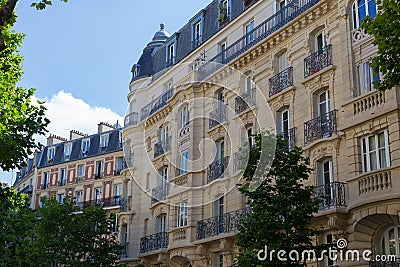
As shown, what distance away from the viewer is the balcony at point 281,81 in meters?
23.6

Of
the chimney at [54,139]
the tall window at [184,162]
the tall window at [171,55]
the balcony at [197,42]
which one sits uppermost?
the chimney at [54,139]

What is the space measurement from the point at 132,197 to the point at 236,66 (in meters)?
12.3

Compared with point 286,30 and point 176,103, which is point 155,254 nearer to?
point 176,103

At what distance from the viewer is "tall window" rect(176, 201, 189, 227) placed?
2861 centimetres

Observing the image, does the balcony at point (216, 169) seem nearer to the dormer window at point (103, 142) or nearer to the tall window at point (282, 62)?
the tall window at point (282, 62)

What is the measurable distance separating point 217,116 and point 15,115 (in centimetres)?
1188

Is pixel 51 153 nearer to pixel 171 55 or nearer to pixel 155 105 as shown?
pixel 155 105

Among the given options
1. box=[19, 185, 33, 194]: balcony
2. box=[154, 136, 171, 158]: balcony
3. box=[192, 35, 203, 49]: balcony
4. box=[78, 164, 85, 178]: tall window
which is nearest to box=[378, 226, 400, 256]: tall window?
box=[154, 136, 171, 158]: balcony

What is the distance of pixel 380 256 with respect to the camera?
1825 cm

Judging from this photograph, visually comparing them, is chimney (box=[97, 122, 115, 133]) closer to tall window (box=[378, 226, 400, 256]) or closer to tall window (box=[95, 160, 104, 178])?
tall window (box=[95, 160, 104, 178])

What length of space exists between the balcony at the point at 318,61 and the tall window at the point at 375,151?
370cm

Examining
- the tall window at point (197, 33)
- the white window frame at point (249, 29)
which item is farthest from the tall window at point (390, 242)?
the tall window at point (197, 33)

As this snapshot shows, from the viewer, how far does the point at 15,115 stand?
18.0m

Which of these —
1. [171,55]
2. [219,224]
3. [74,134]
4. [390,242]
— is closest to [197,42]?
[171,55]
